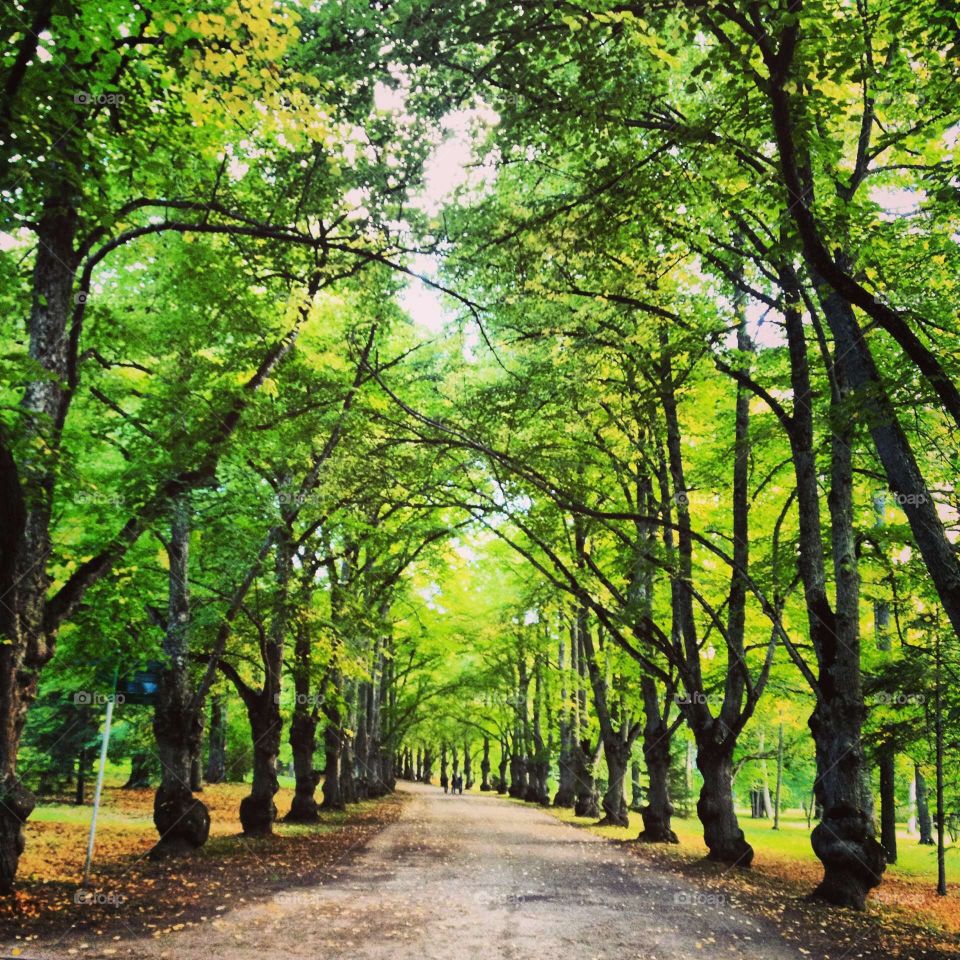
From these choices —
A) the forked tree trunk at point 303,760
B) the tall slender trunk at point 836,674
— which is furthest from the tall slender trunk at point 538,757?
the tall slender trunk at point 836,674

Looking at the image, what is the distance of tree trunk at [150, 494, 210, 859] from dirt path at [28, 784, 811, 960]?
108 inches

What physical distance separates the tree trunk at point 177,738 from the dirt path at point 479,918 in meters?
2.74

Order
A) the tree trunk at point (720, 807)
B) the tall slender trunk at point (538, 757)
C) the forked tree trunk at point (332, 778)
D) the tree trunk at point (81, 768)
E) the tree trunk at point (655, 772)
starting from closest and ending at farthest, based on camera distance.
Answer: the tree trunk at point (720, 807) → the tree trunk at point (655, 772) → the tree trunk at point (81, 768) → the forked tree trunk at point (332, 778) → the tall slender trunk at point (538, 757)

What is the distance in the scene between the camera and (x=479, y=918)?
25.4 ft

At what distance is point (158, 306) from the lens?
14.1 meters

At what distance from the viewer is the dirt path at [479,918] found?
20.7 ft

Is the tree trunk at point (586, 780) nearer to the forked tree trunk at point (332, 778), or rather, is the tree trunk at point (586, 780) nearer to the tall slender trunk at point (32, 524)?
the forked tree trunk at point (332, 778)

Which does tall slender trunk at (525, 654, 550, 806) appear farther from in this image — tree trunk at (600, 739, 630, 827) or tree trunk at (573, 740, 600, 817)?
tree trunk at (600, 739, 630, 827)

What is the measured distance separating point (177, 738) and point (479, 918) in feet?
21.2

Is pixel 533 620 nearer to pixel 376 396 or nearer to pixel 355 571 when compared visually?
pixel 355 571

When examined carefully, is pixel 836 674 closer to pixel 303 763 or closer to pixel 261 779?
pixel 261 779

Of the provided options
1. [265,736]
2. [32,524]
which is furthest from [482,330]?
[265,736]

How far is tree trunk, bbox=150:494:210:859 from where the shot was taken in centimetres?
1147

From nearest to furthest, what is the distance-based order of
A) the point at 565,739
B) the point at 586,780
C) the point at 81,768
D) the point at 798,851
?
the point at 81,768
the point at 798,851
the point at 586,780
the point at 565,739
